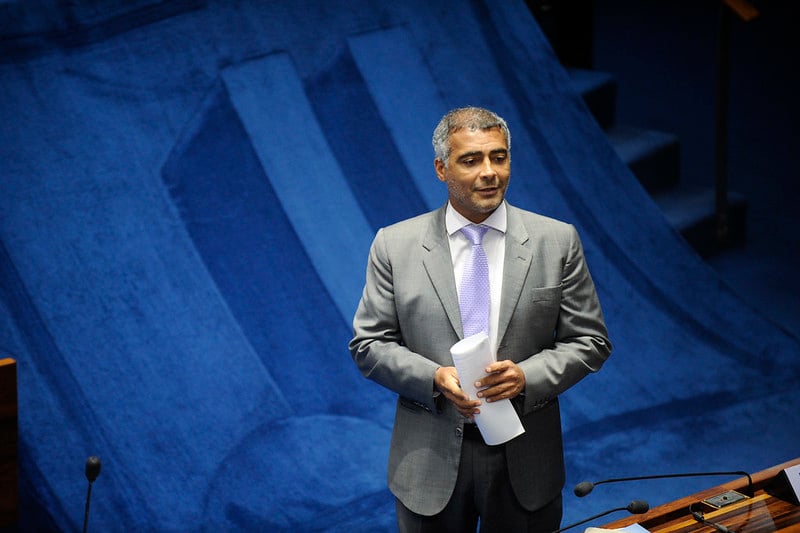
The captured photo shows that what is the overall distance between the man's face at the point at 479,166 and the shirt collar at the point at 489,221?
0.06 m

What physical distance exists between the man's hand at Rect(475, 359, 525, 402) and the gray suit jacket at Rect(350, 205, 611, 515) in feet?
0.19

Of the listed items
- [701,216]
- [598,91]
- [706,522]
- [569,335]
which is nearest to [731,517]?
[706,522]

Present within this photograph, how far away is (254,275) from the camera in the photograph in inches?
147

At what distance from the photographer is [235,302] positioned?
3680 millimetres

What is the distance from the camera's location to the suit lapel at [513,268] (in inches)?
84.3

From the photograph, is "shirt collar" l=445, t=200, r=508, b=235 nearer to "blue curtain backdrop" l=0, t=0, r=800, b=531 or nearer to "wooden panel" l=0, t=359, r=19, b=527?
"wooden panel" l=0, t=359, r=19, b=527

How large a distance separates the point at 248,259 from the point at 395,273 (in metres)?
1.63

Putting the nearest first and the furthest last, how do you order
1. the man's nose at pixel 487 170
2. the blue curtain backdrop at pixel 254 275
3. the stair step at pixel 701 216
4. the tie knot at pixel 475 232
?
the man's nose at pixel 487 170
the tie knot at pixel 475 232
the blue curtain backdrop at pixel 254 275
the stair step at pixel 701 216

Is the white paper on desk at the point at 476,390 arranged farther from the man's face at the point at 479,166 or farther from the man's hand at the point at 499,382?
the man's face at the point at 479,166

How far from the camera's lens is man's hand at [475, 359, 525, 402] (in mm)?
2014

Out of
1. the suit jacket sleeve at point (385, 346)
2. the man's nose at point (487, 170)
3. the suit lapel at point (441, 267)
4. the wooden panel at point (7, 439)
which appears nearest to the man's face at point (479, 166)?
the man's nose at point (487, 170)

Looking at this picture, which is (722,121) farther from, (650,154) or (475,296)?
(475,296)

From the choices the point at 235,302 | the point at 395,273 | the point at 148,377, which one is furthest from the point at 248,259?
the point at 395,273

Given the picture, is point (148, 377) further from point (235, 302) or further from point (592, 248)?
point (592, 248)
